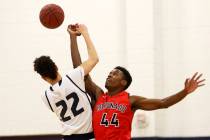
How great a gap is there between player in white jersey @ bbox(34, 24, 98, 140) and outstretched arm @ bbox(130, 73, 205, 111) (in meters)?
0.43

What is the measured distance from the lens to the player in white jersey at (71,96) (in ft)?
13.5

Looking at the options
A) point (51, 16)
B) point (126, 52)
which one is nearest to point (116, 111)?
point (51, 16)

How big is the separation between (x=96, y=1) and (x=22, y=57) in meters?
1.28

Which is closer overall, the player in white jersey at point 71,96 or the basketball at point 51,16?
the player in white jersey at point 71,96

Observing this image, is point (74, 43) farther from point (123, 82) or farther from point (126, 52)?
point (126, 52)

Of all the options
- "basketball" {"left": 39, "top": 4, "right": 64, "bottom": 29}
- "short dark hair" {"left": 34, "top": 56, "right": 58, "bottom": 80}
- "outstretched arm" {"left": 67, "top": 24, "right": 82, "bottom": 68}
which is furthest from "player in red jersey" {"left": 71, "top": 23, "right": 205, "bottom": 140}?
"basketball" {"left": 39, "top": 4, "right": 64, "bottom": 29}

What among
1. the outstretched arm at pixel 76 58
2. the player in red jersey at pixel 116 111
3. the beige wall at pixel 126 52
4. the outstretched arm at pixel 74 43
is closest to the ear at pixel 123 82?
the player in red jersey at pixel 116 111

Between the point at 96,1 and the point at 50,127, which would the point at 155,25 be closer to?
the point at 96,1

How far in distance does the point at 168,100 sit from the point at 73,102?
2.68 feet

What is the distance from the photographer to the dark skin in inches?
155

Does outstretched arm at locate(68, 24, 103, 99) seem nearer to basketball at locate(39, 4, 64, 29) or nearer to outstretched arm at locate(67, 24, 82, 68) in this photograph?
outstretched arm at locate(67, 24, 82, 68)

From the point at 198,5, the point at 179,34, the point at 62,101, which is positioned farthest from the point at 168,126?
the point at 62,101

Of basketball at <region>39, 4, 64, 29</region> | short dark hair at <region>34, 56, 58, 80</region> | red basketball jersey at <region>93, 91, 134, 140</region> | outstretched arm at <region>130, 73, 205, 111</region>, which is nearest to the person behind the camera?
outstretched arm at <region>130, 73, 205, 111</region>

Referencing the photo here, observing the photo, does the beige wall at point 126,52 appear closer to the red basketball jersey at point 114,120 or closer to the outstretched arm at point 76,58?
the outstretched arm at point 76,58
